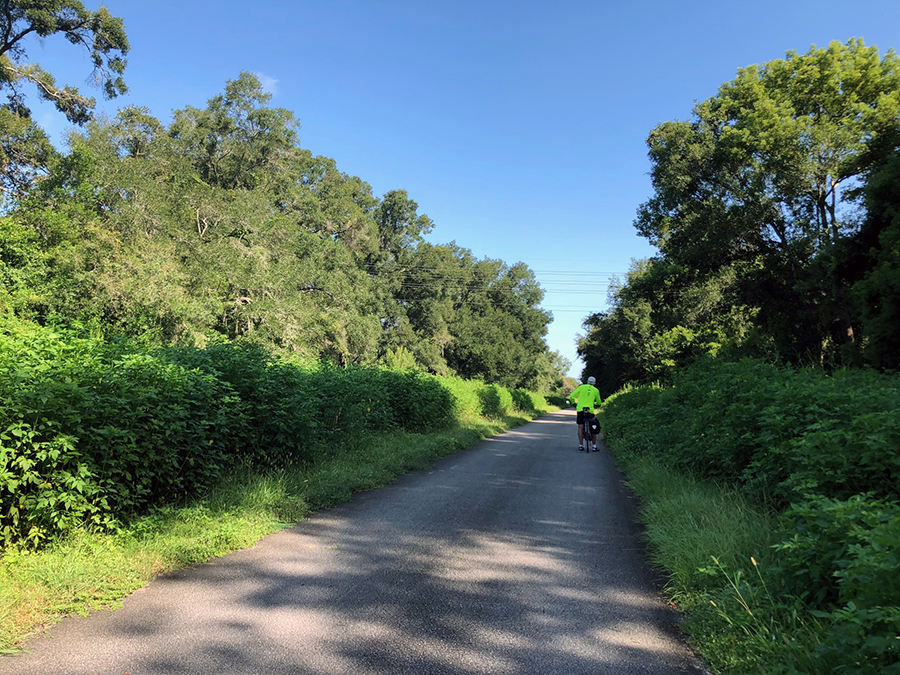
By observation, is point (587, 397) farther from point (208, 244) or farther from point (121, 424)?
point (208, 244)

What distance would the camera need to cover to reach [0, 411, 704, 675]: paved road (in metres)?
2.83

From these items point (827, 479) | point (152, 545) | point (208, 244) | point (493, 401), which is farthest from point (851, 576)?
point (208, 244)

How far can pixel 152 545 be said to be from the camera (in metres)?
4.28

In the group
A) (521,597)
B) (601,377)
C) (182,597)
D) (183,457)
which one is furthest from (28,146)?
(601,377)

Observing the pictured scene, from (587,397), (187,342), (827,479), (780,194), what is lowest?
(827,479)

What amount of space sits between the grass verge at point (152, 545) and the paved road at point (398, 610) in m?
0.18

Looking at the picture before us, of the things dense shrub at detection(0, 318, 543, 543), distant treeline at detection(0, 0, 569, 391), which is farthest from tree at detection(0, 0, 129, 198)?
dense shrub at detection(0, 318, 543, 543)

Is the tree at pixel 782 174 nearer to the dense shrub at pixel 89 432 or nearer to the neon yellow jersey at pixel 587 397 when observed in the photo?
the neon yellow jersey at pixel 587 397

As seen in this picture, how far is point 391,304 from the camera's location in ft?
162

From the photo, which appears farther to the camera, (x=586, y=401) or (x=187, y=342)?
(x=187, y=342)

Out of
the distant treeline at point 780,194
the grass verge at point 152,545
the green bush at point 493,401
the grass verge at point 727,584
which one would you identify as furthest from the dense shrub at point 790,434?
the green bush at point 493,401

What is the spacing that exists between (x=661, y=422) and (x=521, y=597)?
9050mm

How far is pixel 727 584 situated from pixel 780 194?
18685mm

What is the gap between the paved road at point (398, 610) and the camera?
9.30ft
